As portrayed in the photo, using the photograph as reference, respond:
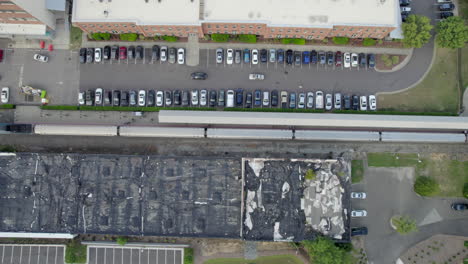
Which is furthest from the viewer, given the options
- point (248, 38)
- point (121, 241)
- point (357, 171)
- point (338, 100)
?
point (338, 100)

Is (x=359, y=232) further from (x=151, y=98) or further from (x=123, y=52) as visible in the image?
(x=123, y=52)

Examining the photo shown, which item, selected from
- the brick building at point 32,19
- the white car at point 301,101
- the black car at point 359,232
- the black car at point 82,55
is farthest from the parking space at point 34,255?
the black car at point 359,232

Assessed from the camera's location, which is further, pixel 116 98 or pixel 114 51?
pixel 114 51

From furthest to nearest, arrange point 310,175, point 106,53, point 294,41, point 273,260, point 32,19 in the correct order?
point 106,53 → point 294,41 → point 273,260 → point 32,19 → point 310,175

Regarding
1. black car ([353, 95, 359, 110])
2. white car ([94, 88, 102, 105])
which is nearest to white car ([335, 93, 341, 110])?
black car ([353, 95, 359, 110])

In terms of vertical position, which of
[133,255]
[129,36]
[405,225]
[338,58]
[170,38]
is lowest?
[133,255]

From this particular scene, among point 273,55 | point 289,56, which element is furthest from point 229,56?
point 289,56

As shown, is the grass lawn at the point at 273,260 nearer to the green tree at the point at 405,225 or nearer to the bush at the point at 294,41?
the green tree at the point at 405,225
